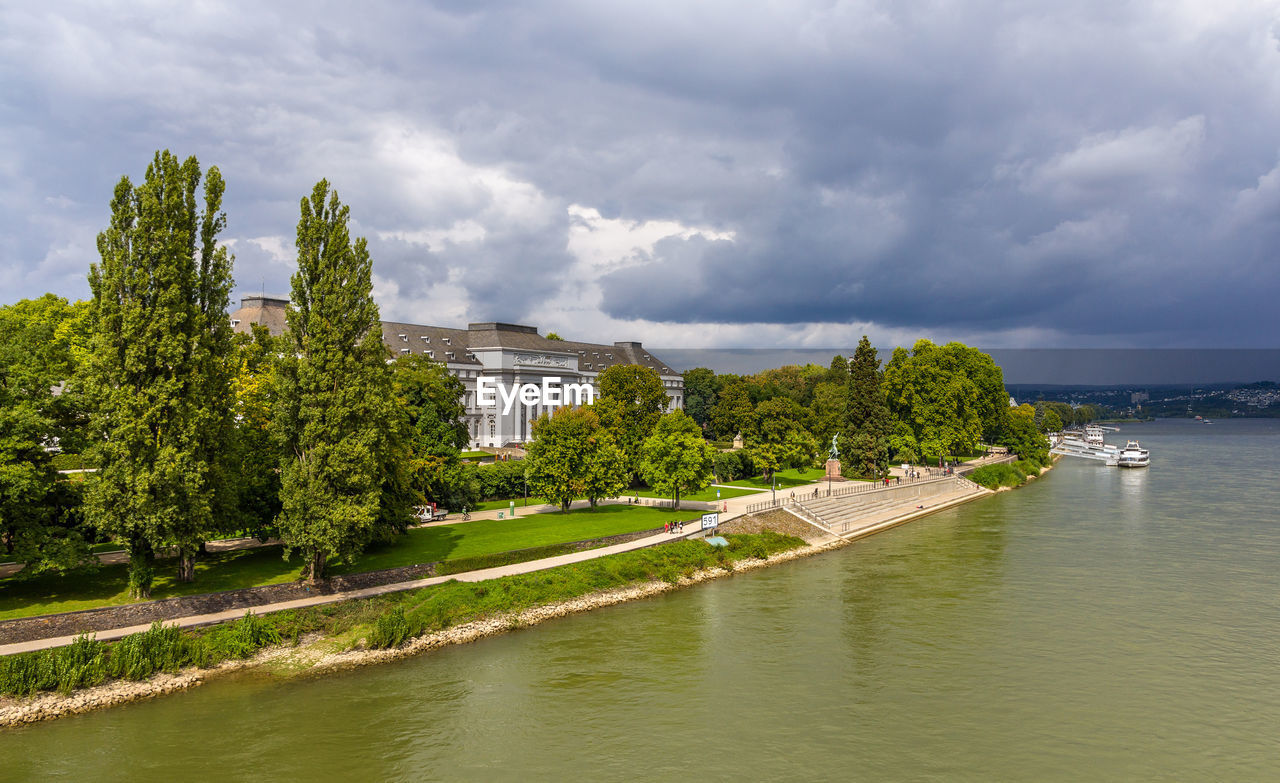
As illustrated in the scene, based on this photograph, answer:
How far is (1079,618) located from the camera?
1582 inches

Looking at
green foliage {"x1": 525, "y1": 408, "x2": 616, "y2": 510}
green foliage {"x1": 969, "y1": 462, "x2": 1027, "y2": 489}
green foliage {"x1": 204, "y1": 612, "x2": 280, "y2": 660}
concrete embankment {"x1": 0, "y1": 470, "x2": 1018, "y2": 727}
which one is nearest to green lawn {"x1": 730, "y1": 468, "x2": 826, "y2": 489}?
green foliage {"x1": 969, "y1": 462, "x2": 1027, "y2": 489}

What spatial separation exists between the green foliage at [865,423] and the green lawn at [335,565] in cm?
3233

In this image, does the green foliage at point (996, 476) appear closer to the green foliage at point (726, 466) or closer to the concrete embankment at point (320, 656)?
the green foliage at point (726, 466)

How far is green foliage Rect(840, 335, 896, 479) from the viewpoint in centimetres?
8781

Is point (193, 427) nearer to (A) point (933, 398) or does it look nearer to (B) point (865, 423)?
(B) point (865, 423)

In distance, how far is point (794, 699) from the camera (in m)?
30.1

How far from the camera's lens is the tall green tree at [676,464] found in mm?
62531

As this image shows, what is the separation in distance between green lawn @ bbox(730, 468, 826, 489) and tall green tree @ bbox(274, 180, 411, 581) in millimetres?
48169

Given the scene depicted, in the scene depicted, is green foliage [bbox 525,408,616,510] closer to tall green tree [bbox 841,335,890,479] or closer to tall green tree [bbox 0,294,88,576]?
tall green tree [bbox 0,294,88,576]

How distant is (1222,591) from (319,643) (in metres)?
48.6

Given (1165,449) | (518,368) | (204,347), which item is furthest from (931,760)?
(1165,449)

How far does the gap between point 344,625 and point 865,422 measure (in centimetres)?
6708

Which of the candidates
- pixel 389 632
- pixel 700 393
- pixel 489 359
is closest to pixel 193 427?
pixel 389 632

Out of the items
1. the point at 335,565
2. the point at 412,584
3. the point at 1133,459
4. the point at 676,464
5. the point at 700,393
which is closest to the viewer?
the point at 412,584
